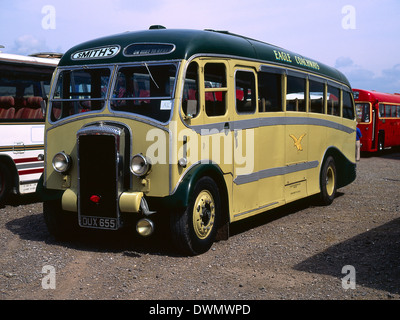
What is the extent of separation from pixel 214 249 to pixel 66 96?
283 centimetres

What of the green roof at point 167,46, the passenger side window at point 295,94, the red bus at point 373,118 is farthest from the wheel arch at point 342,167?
the red bus at point 373,118

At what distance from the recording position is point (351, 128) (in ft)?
41.9

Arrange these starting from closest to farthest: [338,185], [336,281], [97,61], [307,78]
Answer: [336,281] < [97,61] < [307,78] < [338,185]

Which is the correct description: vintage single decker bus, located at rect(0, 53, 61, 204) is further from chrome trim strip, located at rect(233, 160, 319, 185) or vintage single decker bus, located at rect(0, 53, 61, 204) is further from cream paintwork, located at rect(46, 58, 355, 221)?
chrome trim strip, located at rect(233, 160, 319, 185)

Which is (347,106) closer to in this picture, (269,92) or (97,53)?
(269,92)

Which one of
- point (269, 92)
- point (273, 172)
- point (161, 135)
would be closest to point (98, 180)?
point (161, 135)

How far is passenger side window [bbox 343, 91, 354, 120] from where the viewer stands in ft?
40.6

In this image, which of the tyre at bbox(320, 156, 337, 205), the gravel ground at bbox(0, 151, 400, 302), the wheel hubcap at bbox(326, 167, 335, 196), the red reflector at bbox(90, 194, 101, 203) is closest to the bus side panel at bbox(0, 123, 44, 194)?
the gravel ground at bbox(0, 151, 400, 302)

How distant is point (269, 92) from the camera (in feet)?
28.3

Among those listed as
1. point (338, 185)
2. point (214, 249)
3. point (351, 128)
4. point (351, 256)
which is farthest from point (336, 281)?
point (351, 128)

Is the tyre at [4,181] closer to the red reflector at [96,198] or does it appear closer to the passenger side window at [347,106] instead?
the red reflector at [96,198]

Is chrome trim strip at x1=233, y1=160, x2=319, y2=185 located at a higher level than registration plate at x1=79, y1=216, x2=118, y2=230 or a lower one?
higher

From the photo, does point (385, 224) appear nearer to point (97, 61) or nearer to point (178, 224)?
point (178, 224)

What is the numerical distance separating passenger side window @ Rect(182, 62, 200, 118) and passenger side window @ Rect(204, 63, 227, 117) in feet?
0.56
